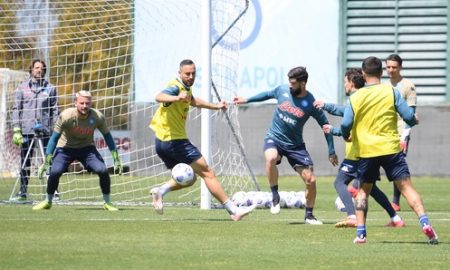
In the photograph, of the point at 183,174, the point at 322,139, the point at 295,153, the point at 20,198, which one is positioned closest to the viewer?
the point at 183,174

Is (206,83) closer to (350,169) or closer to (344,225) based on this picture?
(350,169)

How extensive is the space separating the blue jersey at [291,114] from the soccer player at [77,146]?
2.87 m

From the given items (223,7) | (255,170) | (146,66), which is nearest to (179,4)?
(223,7)

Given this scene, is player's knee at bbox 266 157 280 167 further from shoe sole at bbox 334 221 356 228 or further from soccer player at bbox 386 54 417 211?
soccer player at bbox 386 54 417 211

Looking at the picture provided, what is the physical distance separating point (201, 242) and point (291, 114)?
3.91m

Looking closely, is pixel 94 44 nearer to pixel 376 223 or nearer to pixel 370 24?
pixel 376 223

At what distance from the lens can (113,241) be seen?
11.4 meters

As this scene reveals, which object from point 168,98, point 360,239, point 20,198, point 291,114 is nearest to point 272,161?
point 291,114

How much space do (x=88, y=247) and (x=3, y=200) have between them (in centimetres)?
855

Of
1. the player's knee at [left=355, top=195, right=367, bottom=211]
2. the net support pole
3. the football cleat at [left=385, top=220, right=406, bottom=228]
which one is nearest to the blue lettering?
the net support pole

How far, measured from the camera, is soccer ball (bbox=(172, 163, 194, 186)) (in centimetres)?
1467

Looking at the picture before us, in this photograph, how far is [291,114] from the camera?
590 inches

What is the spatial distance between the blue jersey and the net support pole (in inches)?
95.9

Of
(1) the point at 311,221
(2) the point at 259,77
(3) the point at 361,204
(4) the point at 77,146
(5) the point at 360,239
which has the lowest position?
(1) the point at 311,221
